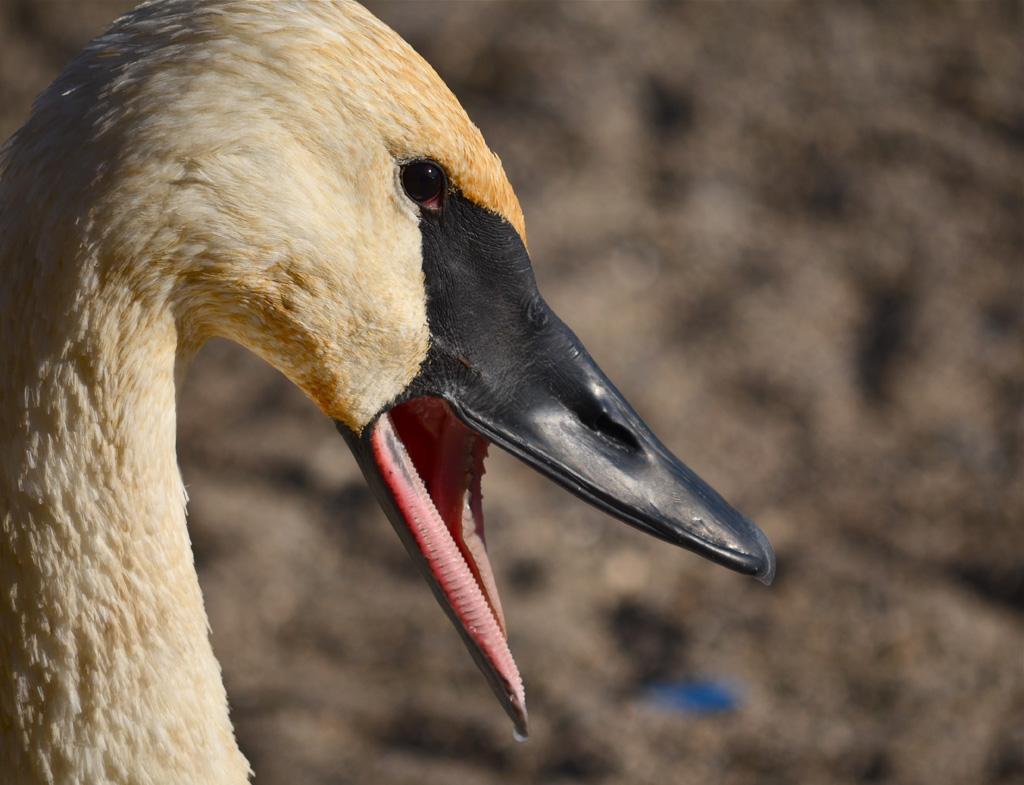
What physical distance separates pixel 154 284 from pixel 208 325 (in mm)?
184

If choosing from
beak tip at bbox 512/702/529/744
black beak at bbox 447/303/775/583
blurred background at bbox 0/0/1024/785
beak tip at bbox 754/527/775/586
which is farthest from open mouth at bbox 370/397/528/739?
blurred background at bbox 0/0/1024/785

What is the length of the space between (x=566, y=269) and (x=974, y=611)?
2212 millimetres

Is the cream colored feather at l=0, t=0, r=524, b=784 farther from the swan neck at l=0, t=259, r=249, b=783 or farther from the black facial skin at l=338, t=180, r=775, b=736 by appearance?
the black facial skin at l=338, t=180, r=775, b=736

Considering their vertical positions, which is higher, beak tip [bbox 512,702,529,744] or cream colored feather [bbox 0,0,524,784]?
cream colored feather [bbox 0,0,524,784]

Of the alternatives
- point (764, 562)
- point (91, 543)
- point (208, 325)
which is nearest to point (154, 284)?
point (208, 325)

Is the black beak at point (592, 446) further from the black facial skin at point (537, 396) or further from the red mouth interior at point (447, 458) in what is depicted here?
the red mouth interior at point (447, 458)

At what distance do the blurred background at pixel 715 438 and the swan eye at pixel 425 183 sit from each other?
2.19 m

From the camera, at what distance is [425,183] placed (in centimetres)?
165

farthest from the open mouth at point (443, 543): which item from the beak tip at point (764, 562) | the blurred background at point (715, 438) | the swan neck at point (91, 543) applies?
the blurred background at point (715, 438)

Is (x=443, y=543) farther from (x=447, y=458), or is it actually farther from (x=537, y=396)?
(x=537, y=396)

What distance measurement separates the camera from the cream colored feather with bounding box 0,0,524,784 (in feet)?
4.74

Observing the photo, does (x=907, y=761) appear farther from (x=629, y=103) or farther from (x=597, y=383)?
(x=629, y=103)

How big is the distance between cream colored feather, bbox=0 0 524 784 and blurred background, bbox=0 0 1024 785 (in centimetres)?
186

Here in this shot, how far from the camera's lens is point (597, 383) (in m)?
1.85
